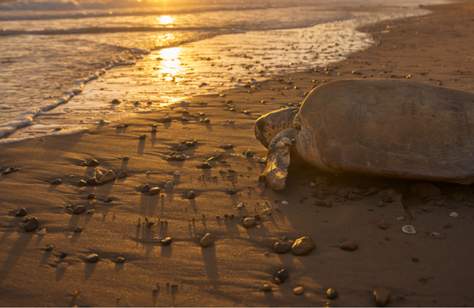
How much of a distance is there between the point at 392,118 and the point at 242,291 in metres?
1.95

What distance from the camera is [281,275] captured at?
2.87 m

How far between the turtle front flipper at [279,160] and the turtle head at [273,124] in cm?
26

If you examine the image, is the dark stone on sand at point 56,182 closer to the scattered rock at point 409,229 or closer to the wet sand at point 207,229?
the wet sand at point 207,229

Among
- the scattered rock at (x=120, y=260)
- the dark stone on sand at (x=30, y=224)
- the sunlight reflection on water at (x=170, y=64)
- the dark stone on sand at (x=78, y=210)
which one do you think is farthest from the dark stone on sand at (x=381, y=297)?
the sunlight reflection on water at (x=170, y=64)

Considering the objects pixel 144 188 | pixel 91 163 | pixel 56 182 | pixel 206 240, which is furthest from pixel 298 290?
pixel 91 163

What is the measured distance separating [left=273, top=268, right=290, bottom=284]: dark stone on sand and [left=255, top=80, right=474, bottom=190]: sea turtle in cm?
117

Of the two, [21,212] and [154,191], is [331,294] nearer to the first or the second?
[154,191]

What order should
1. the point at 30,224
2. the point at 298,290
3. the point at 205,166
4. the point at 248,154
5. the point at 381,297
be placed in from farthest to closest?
the point at 248,154, the point at 205,166, the point at 30,224, the point at 298,290, the point at 381,297

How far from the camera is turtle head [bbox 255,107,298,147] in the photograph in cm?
477

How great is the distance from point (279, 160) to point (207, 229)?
1087 millimetres

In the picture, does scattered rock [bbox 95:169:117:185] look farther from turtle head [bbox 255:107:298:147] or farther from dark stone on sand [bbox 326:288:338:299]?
dark stone on sand [bbox 326:288:338:299]

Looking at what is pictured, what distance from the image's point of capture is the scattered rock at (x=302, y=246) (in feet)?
10.2

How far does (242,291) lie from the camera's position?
277cm

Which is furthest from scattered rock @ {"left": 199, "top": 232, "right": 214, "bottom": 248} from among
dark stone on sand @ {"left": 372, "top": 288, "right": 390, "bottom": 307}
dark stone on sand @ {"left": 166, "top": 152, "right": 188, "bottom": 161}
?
dark stone on sand @ {"left": 166, "top": 152, "right": 188, "bottom": 161}
